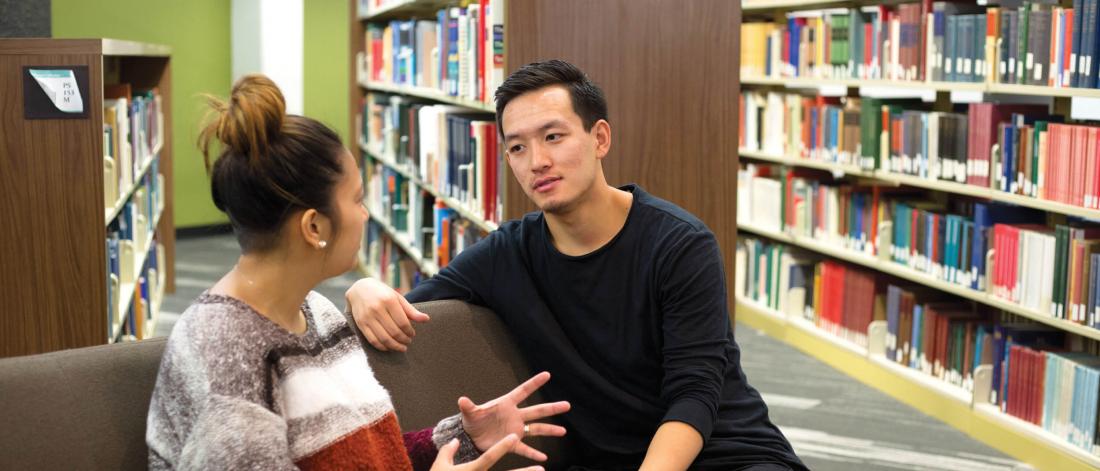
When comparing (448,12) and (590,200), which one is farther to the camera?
(448,12)

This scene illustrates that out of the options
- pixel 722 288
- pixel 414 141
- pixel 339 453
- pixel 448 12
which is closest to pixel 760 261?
pixel 414 141

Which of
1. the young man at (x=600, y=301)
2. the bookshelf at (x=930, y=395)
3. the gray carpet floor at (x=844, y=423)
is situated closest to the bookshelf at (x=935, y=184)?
the bookshelf at (x=930, y=395)

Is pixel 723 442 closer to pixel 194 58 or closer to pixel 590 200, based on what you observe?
pixel 590 200

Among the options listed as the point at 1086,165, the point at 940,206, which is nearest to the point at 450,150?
the point at 940,206

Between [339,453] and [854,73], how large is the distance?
404 centimetres

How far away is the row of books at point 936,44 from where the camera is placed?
3834 mm

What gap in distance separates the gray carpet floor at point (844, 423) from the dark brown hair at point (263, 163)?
2.76 metres

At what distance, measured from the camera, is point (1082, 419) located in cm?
377

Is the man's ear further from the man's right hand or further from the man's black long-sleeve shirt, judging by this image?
the man's right hand

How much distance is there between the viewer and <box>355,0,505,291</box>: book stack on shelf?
4.00 metres

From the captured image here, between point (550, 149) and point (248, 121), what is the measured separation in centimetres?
75

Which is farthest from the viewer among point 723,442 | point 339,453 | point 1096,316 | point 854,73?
point 854,73

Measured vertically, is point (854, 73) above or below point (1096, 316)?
above

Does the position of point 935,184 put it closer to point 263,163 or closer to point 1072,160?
point 1072,160
